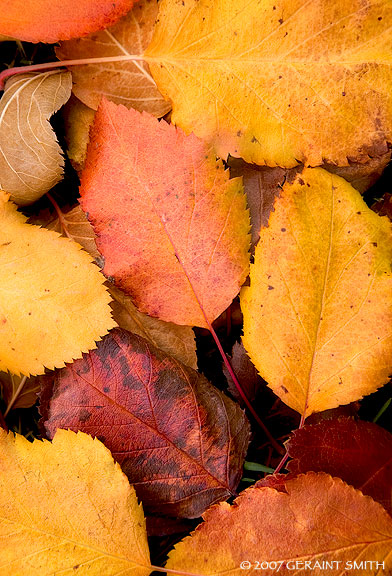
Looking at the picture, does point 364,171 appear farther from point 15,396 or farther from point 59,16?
point 15,396

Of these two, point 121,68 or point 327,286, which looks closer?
point 327,286

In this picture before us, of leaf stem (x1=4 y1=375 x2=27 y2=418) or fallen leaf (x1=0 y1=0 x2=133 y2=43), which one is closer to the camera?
fallen leaf (x1=0 y1=0 x2=133 y2=43)

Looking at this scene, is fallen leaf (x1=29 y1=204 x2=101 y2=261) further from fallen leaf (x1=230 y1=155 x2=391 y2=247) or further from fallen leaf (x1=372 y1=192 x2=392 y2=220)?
fallen leaf (x1=372 y1=192 x2=392 y2=220)

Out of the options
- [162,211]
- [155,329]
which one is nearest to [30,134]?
[162,211]

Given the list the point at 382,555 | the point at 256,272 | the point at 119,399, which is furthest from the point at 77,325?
the point at 382,555

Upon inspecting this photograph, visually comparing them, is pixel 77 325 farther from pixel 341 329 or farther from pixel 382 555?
pixel 382 555

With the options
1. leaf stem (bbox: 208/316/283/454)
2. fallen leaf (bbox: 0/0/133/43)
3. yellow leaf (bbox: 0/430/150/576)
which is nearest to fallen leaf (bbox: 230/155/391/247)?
leaf stem (bbox: 208/316/283/454)
